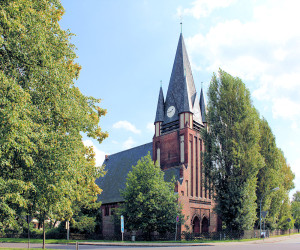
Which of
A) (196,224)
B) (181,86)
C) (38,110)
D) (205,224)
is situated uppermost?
(181,86)

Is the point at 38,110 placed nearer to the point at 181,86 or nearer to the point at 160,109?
the point at 160,109

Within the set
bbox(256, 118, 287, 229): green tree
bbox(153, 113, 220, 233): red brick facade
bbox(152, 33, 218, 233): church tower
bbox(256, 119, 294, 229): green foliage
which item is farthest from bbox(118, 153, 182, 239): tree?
bbox(256, 118, 287, 229): green tree

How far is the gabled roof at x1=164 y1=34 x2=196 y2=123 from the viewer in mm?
45094

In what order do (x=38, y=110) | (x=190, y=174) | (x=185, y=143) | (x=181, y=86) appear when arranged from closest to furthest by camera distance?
(x=38, y=110), (x=190, y=174), (x=185, y=143), (x=181, y=86)

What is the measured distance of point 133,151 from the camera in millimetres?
56219

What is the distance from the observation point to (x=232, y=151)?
35656 mm

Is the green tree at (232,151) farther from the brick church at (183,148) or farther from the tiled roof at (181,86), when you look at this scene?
the tiled roof at (181,86)

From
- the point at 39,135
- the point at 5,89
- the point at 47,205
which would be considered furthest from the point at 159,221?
the point at 5,89

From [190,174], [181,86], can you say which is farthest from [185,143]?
[181,86]

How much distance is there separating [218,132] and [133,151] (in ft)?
72.2

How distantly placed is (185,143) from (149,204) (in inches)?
473

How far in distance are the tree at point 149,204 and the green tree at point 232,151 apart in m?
5.60

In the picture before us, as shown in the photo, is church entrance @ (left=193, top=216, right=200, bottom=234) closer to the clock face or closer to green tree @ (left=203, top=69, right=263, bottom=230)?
green tree @ (left=203, top=69, right=263, bottom=230)

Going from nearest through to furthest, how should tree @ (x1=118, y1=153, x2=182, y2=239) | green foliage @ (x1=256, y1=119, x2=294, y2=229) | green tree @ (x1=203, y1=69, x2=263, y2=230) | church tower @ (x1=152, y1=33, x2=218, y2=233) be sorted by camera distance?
tree @ (x1=118, y1=153, x2=182, y2=239), green tree @ (x1=203, y1=69, x2=263, y2=230), church tower @ (x1=152, y1=33, x2=218, y2=233), green foliage @ (x1=256, y1=119, x2=294, y2=229)
